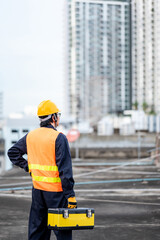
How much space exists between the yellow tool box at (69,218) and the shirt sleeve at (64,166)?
160 mm

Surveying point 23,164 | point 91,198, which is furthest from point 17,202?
point 23,164

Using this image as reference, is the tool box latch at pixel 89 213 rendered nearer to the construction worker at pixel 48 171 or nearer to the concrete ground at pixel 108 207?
the construction worker at pixel 48 171

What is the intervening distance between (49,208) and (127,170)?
9.64m

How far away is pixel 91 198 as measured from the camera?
7.64m

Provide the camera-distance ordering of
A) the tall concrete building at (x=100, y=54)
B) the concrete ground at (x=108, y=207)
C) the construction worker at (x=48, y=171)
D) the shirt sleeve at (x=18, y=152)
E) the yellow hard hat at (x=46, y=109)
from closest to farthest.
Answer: the construction worker at (x=48, y=171)
the yellow hard hat at (x=46, y=109)
the shirt sleeve at (x=18, y=152)
the concrete ground at (x=108, y=207)
the tall concrete building at (x=100, y=54)

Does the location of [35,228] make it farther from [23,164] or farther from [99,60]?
[99,60]

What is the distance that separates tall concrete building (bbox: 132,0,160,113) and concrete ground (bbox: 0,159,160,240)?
13275 centimetres

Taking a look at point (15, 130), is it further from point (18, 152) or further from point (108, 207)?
point (18, 152)

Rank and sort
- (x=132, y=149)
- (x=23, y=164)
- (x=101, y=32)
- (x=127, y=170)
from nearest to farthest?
(x=23, y=164)
(x=127, y=170)
(x=132, y=149)
(x=101, y=32)

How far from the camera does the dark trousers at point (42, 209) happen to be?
3.59 meters

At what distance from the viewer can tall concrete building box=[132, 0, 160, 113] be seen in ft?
480

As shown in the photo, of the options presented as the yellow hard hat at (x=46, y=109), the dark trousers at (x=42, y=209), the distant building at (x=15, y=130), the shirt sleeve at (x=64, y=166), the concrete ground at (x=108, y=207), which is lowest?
the distant building at (x=15, y=130)

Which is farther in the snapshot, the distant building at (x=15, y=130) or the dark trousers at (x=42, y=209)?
the distant building at (x=15, y=130)

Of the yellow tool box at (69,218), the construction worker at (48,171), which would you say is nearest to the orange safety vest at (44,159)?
the construction worker at (48,171)
